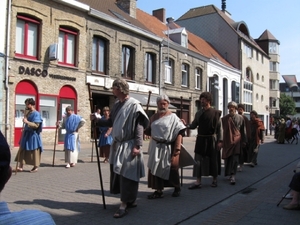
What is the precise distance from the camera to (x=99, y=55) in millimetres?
18453

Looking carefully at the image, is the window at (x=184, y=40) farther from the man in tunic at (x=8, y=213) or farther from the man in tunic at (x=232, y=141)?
the man in tunic at (x=8, y=213)

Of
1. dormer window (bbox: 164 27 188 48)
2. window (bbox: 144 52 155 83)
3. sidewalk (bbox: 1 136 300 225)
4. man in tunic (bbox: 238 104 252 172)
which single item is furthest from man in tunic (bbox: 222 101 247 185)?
dormer window (bbox: 164 27 188 48)

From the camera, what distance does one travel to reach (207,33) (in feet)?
121

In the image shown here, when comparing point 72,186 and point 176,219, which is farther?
point 72,186

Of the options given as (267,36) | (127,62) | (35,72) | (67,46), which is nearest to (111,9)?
(127,62)

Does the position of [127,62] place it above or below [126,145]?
above

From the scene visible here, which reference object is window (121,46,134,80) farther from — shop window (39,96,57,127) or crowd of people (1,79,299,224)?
crowd of people (1,79,299,224)

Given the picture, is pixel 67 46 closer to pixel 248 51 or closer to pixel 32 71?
pixel 32 71

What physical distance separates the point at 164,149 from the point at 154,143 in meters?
0.21

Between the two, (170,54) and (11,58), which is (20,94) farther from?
(170,54)

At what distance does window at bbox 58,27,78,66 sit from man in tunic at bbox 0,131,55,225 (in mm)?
Result: 15326

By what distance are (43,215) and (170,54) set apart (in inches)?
923

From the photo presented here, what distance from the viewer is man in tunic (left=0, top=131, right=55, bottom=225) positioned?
129 centimetres

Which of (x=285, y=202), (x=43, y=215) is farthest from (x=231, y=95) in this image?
(x=43, y=215)
